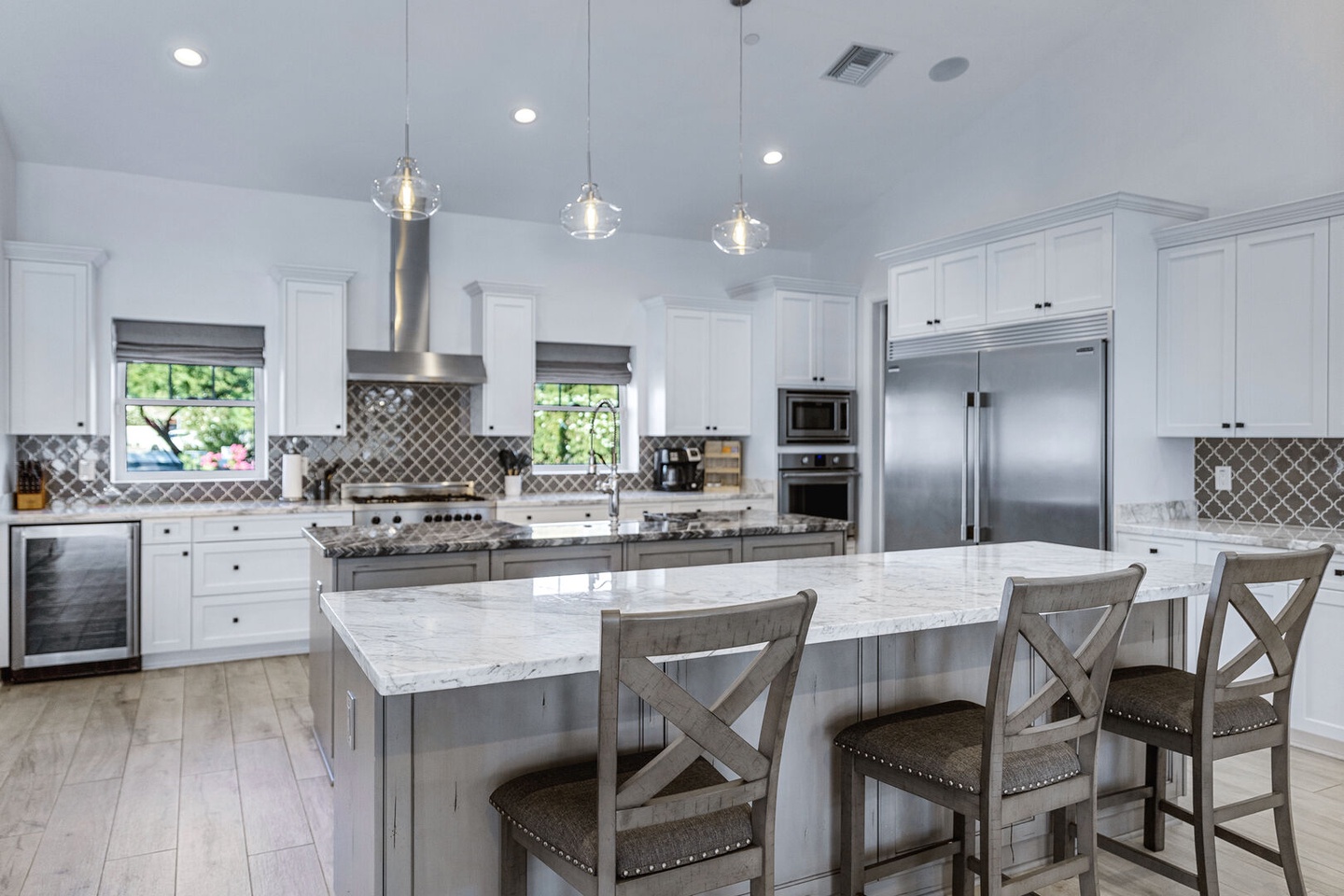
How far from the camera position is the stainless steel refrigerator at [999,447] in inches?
171

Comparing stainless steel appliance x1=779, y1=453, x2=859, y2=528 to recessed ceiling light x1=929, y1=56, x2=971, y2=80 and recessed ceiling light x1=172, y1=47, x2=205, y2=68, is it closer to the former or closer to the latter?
recessed ceiling light x1=929, y1=56, x2=971, y2=80

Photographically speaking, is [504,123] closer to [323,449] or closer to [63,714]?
[323,449]

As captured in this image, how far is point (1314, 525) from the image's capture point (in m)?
4.16

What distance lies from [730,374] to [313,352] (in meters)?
2.92

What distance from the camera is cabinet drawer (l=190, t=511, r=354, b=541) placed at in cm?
493

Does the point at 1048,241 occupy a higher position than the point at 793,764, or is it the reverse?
the point at 1048,241

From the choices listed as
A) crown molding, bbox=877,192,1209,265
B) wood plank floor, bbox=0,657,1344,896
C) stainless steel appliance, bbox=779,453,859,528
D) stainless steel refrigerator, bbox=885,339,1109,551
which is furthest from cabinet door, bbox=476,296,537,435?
crown molding, bbox=877,192,1209,265

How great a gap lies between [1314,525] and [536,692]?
13.2 ft

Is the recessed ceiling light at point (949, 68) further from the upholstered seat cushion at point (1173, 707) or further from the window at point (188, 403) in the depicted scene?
the window at point (188, 403)

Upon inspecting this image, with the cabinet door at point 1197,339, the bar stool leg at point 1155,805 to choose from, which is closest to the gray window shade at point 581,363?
the cabinet door at point 1197,339

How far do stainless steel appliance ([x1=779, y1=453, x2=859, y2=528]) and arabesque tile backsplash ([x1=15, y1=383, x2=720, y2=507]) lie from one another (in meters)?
1.42

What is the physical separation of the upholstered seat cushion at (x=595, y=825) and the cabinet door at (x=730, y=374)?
489 centimetres

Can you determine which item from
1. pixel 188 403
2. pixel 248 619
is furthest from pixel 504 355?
pixel 248 619

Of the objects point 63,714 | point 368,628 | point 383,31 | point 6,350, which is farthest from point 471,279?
point 368,628
